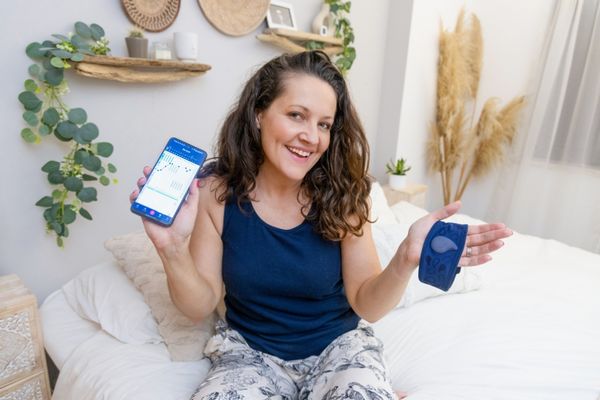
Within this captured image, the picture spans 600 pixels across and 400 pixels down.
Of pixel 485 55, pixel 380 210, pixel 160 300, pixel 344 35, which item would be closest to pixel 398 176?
pixel 380 210

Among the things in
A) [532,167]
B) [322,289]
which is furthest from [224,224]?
[532,167]

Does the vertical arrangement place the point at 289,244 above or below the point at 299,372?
above

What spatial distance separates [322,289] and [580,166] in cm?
223

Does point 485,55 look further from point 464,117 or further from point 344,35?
point 344,35

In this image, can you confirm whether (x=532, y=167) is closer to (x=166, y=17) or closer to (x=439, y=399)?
(x=439, y=399)

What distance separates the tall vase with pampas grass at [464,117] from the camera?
2.51m

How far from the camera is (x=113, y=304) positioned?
111 centimetres

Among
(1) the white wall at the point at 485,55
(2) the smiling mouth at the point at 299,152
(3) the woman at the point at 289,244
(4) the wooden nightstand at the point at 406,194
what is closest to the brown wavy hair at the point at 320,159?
(3) the woman at the point at 289,244

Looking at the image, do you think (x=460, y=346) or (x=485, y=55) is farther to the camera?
(x=485, y=55)

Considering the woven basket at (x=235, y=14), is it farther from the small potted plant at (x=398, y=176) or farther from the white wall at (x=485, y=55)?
the small potted plant at (x=398, y=176)

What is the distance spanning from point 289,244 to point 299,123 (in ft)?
0.97

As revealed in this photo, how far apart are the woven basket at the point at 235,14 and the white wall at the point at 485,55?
3.56ft

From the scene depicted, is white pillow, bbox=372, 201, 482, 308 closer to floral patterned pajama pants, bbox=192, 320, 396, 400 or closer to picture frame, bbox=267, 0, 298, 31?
floral patterned pajama pants, bbox=192, 320, 396, 400

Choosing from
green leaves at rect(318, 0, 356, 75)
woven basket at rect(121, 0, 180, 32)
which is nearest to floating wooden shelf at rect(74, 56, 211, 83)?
woven basket at rect(121, 0, 180, 32)
